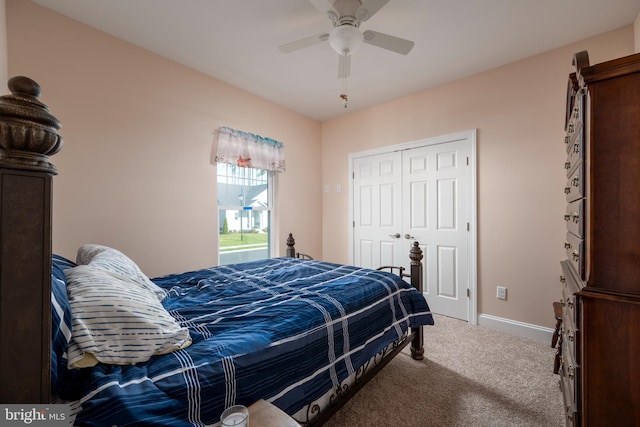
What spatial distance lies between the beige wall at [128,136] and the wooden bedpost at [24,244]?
2.05 m

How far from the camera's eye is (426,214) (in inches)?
132

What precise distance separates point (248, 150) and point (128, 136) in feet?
4.11

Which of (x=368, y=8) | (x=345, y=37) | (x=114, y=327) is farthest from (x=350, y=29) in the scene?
(x=114, y=327)

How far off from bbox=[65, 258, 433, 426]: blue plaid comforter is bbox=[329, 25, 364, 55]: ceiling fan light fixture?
5.42 ft

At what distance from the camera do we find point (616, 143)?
Answer: 94 cm

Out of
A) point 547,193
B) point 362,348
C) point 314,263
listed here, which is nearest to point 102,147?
point 314,263

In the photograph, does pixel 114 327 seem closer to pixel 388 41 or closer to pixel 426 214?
pixel 388 41

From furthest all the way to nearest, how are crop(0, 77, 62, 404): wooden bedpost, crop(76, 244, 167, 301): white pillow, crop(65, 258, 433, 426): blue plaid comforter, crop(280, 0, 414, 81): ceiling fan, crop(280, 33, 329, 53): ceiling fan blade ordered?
crop(280, 33, 329, 53): ceiling fan blade
crop(280, 0, 414, 81): ceiling fan
crop(76, 244, 167, 301): white pillow
crop(65, 258, 433, 426): blue plaid comforter
crop(0, 77, 62, 404): wooden bedpost

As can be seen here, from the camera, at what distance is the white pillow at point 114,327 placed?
88 centimetres

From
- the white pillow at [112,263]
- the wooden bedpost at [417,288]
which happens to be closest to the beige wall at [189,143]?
the white pillow at [112,263]

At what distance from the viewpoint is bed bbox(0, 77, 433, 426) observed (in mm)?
543

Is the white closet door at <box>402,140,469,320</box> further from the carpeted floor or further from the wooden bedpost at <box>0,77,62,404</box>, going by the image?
the wooden bedpost at <box>0,77,62,404</box>

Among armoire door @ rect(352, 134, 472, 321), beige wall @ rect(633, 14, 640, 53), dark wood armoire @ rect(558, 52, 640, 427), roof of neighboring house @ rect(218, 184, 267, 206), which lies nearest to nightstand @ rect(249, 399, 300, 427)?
dark wood armoire @ rect(558, 52, 640, 427)

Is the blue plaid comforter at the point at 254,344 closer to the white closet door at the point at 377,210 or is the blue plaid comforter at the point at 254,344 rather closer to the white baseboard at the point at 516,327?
the white baseboard at the point at 516,327
